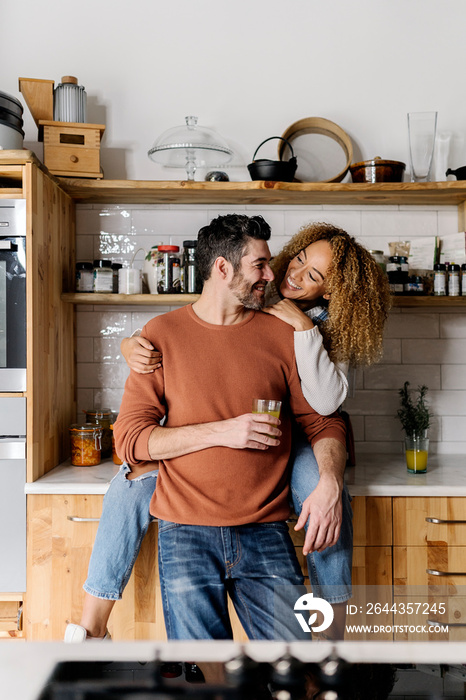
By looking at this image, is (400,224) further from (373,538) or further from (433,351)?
(373,538)

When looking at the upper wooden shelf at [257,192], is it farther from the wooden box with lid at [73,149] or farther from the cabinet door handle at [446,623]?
the cabinet door handle at [446,623]

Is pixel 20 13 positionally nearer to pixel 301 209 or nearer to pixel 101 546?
pixel 301 209

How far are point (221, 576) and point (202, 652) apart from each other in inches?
36.0

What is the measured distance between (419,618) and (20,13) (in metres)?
2.82

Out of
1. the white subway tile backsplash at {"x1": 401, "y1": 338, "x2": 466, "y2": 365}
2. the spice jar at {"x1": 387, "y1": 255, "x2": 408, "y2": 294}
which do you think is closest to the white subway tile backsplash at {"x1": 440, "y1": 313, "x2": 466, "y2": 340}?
the white subway tile backsplash at {"x1": 401, "y1": 338, "x2": 466, "y2": 365}

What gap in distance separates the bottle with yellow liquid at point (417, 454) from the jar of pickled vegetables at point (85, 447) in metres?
1.21

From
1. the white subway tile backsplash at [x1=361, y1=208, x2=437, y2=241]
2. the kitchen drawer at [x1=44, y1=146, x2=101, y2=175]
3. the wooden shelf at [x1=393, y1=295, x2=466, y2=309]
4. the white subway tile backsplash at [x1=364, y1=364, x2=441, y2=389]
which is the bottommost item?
the white subway tile backsplash at [x1=364, y1=364, x2=441, y2=389]

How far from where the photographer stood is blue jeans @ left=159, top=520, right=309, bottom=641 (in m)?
1.70

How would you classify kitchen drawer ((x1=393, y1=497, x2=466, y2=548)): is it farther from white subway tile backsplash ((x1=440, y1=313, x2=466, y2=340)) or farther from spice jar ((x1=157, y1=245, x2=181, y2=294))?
spice jar ((x1=157, y1=245, x2=181, y2=294))

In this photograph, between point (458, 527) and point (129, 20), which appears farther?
point (129, 20)

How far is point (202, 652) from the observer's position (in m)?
0.90

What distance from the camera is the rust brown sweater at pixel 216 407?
6.02 feet

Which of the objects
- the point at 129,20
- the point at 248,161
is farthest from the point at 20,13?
the point at 248,161

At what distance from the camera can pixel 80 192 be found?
2.57 meters
